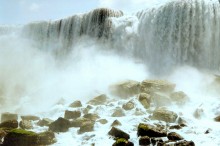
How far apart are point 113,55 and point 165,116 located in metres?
14.9

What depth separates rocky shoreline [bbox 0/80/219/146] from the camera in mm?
13469

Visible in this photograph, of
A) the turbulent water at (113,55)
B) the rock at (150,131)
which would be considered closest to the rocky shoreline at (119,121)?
the rock at (150,131)

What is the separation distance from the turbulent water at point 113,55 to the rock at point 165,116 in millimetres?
2589

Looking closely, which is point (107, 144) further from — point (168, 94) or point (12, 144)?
point (168, 94)

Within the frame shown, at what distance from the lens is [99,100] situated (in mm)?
20875

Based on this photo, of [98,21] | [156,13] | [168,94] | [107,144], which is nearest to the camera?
[107,144]

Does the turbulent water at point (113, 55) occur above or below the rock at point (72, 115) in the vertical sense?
above

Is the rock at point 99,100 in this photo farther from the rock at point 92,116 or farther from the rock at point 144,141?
the rock at point 144,141

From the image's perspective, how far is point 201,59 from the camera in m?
24.0

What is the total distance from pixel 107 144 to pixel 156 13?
16589 mm

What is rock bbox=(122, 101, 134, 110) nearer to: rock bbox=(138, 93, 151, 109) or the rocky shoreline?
the rocky shoreline

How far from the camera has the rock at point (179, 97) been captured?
18.9m

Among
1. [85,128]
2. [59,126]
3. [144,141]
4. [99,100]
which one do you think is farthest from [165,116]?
[99,100]

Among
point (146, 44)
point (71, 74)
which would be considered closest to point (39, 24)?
point (71, 74)
